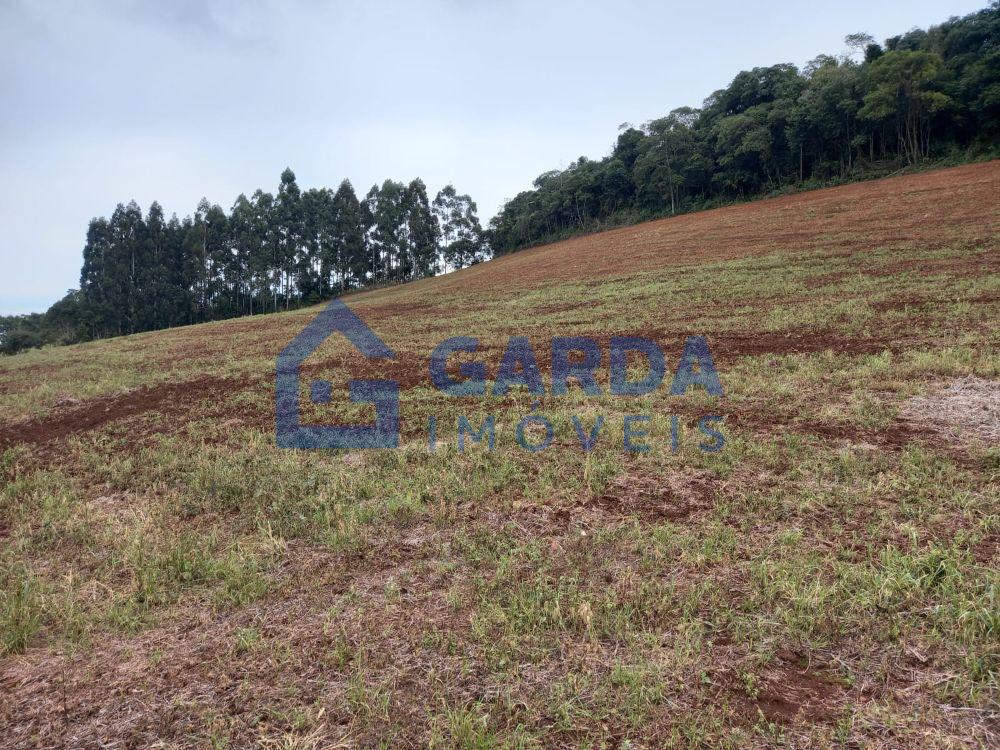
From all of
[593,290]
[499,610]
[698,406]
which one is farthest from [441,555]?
[593,290]

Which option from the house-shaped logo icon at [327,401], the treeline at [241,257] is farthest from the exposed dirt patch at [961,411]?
the treeline at [241,257]

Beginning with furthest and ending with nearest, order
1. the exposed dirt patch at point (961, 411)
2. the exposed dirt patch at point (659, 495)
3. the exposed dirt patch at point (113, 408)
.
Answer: the exposed dirt patch at point (113, 408), the exposed dirt patch at point (961, 411), the exposed dirt patch at point (659, 495)

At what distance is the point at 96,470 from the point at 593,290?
18.9 meters

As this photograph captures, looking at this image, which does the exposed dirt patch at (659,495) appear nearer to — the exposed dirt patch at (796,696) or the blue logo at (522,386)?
the blue logo at (522,386)

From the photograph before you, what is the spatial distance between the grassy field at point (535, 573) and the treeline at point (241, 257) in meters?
51.8

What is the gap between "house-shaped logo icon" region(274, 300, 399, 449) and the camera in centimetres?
718

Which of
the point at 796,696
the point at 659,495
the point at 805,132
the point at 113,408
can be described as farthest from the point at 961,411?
the point at 805,132

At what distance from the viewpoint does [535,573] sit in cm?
376

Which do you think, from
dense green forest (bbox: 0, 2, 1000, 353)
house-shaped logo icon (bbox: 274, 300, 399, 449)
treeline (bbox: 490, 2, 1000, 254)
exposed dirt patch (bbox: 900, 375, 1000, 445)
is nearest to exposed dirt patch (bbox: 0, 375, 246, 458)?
house-shaped logo icon (bbox: 274, 300, 399, 449)

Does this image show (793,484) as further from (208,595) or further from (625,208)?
(625,208)

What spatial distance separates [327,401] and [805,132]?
1952 inches

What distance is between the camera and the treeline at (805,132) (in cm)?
3706

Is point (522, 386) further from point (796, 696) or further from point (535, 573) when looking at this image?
point (796, 696)

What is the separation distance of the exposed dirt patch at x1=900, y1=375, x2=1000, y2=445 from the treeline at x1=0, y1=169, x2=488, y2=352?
5873cm
